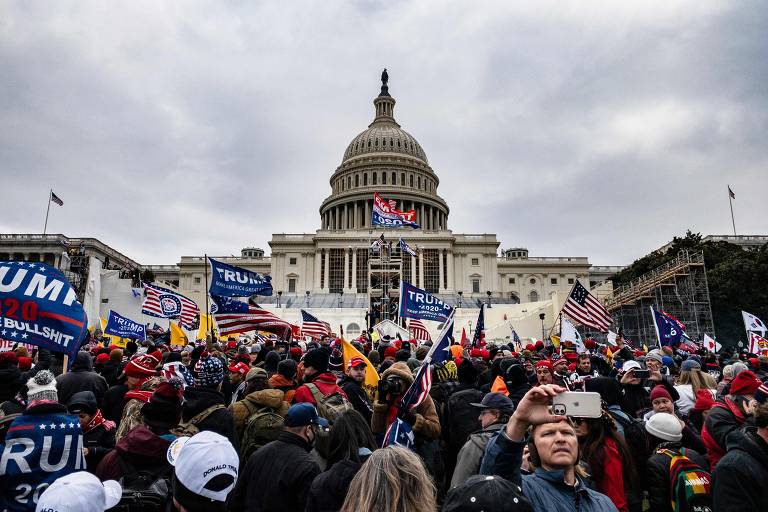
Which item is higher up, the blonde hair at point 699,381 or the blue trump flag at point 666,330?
the blue trump flag at point 666,330

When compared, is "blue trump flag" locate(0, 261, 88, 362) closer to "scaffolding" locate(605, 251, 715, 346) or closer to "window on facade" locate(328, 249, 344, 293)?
"scaffolding" locate(605, 251, 715, 346)

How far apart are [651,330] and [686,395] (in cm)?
3780

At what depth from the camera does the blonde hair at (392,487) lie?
2.15 meters

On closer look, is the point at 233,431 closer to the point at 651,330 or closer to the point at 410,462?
the point at 410,462

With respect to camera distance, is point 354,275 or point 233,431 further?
point 354,275

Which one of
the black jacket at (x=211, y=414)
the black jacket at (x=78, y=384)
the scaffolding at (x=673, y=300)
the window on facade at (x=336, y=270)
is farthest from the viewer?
the window on facade at (x=336, y=270)

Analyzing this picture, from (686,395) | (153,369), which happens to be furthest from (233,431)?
(686,395)

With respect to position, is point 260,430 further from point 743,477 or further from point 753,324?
point 753,324

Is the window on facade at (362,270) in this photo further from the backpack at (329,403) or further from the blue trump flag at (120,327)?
the backpack at (329,403)

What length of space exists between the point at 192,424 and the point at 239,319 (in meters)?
7.77

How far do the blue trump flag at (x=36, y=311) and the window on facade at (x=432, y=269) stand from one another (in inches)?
2515

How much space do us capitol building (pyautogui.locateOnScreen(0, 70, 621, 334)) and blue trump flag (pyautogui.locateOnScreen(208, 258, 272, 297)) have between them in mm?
25422

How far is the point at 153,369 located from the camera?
6.22 m

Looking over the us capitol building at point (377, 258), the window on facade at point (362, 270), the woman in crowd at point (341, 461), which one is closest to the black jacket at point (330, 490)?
the woman in crowd at point (341, 461)
